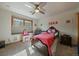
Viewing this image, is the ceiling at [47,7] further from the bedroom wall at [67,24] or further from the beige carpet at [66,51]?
the beige carpet at [66,51]

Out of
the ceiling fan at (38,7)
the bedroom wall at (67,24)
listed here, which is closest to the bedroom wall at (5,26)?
the ceiling fan at (38,7)

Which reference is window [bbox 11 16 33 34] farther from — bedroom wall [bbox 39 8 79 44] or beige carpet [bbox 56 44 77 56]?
beige carpet [bbox 56 44 77 56]

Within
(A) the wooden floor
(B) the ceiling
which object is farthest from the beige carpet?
(B) the ceiling

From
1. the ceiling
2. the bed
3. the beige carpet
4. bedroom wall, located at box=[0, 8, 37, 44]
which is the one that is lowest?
the beige carpet

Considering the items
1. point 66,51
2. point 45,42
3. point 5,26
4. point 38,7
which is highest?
point 38,7

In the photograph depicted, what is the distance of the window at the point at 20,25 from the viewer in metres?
1.44

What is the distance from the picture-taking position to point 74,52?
4.67 ft

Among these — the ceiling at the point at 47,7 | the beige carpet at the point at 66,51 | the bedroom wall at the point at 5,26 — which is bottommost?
the beige carpet at the point at 66,51

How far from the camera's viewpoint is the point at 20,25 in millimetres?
1487

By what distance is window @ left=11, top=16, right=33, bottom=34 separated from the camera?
1.44 metres

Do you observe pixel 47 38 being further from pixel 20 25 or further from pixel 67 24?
pixel 20 25

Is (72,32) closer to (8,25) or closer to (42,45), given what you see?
(42,45)

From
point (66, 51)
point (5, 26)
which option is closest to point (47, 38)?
point (66, 51)

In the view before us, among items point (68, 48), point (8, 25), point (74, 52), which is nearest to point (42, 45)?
point (68, 48)
